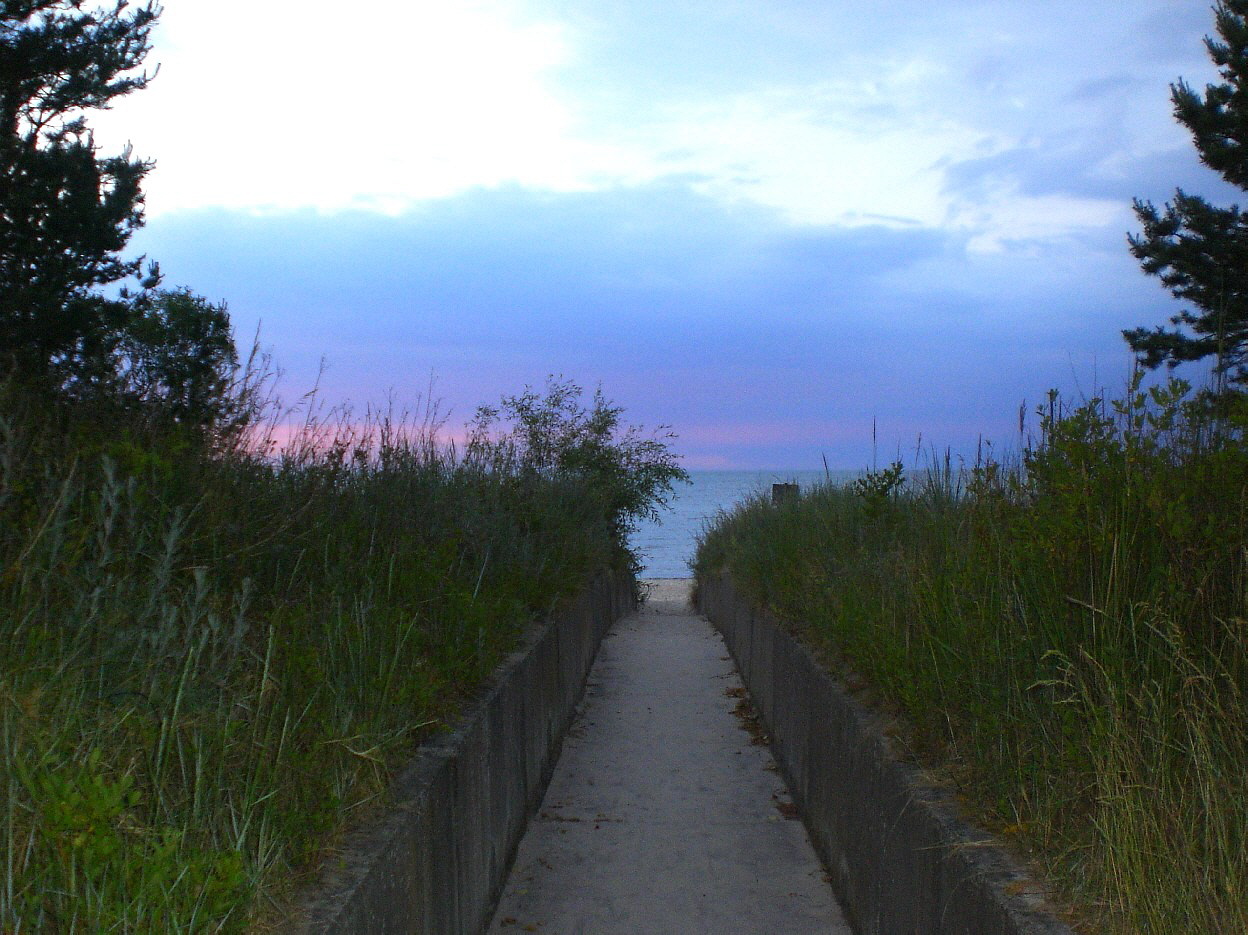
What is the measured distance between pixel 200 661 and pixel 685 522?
71197 millimetres

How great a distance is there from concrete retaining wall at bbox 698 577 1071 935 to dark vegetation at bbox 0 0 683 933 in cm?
165

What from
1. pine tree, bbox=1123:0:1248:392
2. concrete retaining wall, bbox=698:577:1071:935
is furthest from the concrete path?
pine tree, bbox=1123:0:1248:392

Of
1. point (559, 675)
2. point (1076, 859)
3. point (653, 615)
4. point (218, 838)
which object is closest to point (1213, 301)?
point (653, 615)

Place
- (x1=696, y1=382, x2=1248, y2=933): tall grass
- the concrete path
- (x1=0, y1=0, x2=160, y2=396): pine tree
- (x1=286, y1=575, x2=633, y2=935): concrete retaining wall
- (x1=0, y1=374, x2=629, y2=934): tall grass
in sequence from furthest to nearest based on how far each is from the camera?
(x1=0, y1=0, x2=160, y2=396): pine tree → the concrete path → (x1=286, y1=575, x2=633, y2=935): concrete retaining wall → (x1=696, y1=382, x2=1248, y2=933): tall grass → (x1=0, y1=374, x2=629, y2=934): tall grass

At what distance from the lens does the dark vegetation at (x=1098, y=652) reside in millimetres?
2393

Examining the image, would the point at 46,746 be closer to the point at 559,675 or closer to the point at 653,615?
the point at 559,675

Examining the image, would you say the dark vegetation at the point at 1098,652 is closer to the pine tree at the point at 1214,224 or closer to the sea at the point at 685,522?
the sea at the point at 685,522

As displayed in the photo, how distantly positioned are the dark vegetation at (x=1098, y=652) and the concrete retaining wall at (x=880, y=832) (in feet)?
Result: 0.37

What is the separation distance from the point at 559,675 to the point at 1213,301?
1357cm

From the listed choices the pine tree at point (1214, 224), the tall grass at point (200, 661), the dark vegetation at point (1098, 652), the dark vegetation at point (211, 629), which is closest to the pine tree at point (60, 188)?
the dark vegetation at point (211, 629)

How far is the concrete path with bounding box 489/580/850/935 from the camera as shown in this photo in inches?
169

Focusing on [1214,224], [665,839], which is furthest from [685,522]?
[665,839]

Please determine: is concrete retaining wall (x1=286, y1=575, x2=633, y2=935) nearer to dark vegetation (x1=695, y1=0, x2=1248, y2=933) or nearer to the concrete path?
the concrete path

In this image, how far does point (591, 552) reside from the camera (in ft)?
35.5
